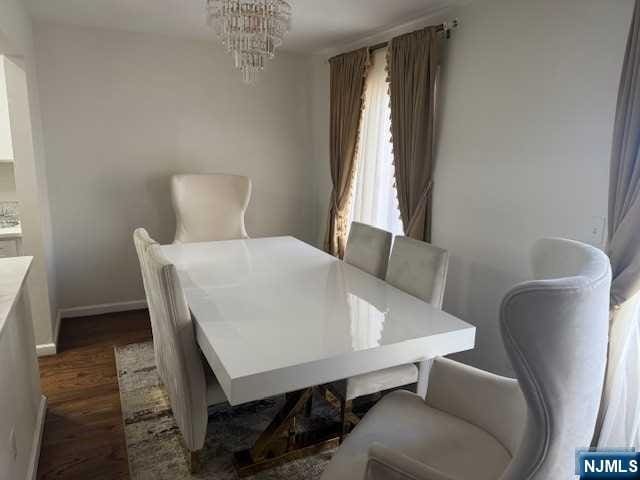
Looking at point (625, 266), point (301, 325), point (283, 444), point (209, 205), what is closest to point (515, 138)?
point (625, 266)

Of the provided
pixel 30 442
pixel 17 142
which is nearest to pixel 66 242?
pixel 17 142

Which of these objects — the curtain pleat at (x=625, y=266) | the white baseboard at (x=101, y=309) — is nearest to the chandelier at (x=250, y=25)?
the curtain pleat at (x=625, y=266)

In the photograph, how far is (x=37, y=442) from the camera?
2.03 m

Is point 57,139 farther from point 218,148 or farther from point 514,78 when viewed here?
point 514,78

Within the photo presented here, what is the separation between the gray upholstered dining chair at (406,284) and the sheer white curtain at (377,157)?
115 centimetres

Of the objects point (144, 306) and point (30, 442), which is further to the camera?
point (144, 306)

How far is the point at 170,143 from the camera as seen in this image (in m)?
3.88

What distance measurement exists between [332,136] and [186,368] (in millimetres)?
2797

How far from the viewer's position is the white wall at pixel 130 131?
350 centimetres

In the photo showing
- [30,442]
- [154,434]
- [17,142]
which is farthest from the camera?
[17,142]

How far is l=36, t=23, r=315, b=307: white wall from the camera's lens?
11.5 ft

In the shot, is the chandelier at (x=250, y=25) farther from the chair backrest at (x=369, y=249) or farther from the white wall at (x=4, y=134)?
the white wall at (x=4, y=134)

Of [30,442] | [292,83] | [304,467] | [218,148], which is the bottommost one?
[304,467]

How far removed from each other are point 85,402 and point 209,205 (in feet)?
5.97
